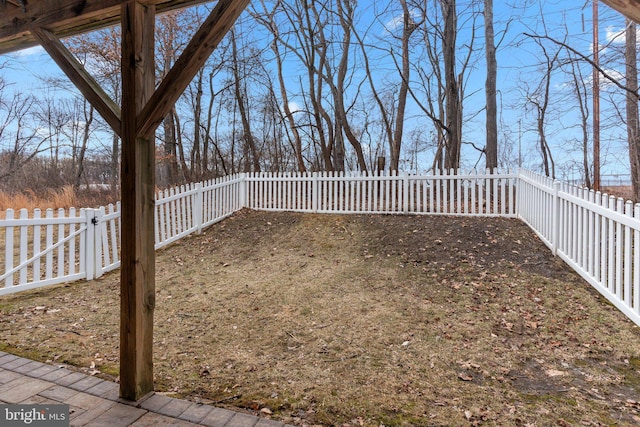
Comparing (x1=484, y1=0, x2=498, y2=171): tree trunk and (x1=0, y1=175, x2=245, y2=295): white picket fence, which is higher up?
(x1=484, y1=0, x2=498, y2=171): tree trunk

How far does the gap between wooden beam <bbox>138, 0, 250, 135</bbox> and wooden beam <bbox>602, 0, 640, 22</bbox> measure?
178cm

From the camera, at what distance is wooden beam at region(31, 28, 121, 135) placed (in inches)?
85.6

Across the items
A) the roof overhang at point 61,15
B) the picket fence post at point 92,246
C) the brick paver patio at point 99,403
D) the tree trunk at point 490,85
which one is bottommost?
the brick paver patio at point 99,403

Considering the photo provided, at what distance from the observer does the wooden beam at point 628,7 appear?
1.33 meters

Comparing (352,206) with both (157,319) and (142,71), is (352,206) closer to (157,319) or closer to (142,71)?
(157,319)

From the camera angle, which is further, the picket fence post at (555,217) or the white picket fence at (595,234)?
the picket fence post at (555,217)

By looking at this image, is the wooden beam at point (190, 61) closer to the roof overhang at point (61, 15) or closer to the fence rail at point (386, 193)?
the roof overhang at point (61, 15)

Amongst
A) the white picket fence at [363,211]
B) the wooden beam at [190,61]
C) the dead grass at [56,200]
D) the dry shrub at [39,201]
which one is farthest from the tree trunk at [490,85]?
the dry shrub at [39,201]

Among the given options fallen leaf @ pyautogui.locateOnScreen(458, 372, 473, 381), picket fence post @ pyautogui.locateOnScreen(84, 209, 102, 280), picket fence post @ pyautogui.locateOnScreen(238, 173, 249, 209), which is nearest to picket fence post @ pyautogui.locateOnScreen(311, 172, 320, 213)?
picket fence post @ pyautogui.locateOnScreen(238, 173, 249, 209)

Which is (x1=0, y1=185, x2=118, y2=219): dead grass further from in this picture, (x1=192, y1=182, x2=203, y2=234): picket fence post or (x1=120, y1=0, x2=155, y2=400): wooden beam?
(x1=120, y1=0, x2=155, y2=400): wooden beam

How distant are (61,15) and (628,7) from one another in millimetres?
3293

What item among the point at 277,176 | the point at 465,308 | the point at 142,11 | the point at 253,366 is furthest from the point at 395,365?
the point at 277,176

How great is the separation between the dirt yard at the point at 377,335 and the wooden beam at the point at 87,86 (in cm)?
181

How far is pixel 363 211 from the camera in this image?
7750 mm
